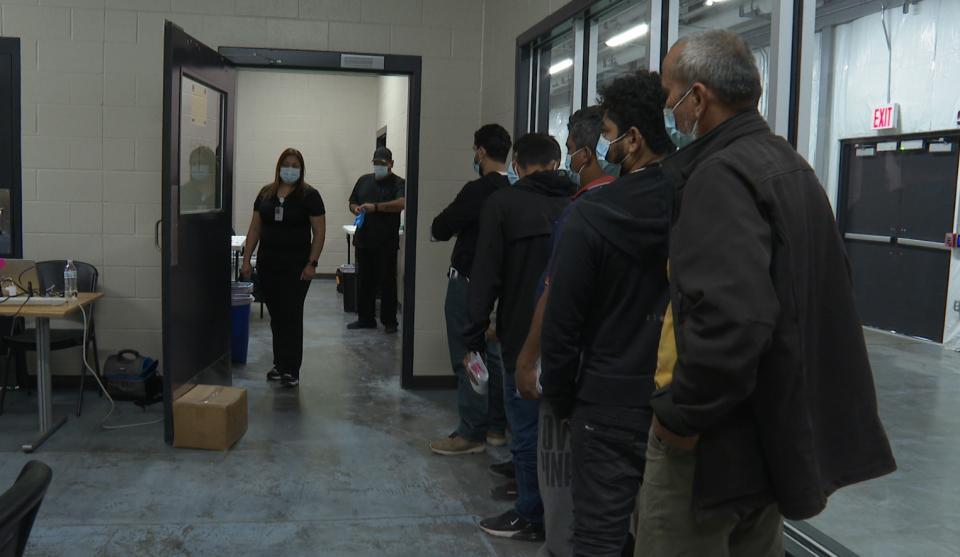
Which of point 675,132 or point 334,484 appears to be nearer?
point 675,132

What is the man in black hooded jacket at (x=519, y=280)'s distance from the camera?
2.79m

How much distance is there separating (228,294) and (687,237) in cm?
388

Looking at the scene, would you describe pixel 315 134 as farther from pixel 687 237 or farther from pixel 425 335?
pixel 687 237

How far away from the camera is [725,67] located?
1358 mm

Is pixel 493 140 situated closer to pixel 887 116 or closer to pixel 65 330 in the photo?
pixel 887 116

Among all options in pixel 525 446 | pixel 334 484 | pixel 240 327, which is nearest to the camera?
pixel 525 446

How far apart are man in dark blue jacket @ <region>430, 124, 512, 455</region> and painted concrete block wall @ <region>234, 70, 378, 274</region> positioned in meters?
6.78

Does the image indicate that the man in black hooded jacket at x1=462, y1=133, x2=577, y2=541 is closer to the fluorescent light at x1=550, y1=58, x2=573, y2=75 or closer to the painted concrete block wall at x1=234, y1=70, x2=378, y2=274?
the fluorescent light at x1=550, y1=58, x2=573, y2=75

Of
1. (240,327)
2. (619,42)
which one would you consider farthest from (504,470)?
(240,327)

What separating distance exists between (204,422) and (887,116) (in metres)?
3.66

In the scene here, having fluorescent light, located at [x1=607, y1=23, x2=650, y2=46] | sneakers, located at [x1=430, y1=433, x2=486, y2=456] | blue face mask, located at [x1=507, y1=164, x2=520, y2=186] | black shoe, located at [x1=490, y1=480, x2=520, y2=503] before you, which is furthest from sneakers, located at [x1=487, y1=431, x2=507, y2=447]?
fluorescent light, located at [x1=607, y1=23, x2=650, y2=46]

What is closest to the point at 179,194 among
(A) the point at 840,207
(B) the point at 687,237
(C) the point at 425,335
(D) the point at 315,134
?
(C) the point at 425,335

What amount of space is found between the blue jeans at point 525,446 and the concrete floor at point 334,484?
0.15 metres

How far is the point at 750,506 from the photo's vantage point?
1.30 m
